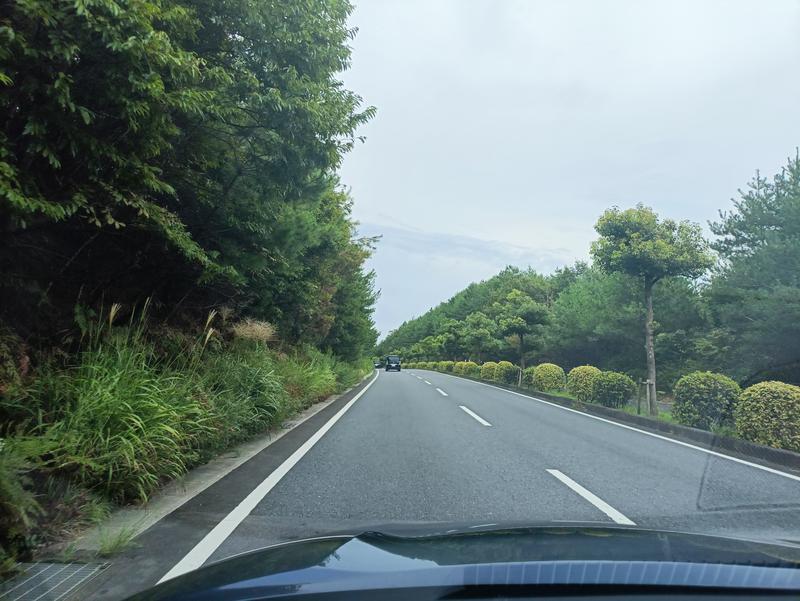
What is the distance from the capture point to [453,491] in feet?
18.6

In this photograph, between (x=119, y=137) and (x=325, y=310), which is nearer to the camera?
(x=119, y=137)

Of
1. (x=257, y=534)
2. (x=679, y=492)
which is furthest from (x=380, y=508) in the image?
(x=679, y=492)

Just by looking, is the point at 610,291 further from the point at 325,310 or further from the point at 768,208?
the point at 325,310

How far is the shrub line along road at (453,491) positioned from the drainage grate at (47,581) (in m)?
0.14

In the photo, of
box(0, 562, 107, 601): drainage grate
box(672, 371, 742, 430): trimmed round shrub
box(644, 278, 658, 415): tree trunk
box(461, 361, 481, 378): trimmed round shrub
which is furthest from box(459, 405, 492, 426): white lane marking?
box(461, 361, 481, 378): trimmed round shrub

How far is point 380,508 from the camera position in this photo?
505cm

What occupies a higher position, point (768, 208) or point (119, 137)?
point (768, 208)

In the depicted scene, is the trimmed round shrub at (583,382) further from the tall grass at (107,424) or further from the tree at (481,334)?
the tree at (481,334)

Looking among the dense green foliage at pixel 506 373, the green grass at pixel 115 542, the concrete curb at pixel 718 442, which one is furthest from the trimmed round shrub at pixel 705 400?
the dense green foliage at pixel 506 373

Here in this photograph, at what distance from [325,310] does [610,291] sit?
Result: 16470 mm

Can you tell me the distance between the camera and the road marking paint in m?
4.69

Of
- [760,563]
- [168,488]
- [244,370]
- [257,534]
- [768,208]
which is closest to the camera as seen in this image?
[760,563]

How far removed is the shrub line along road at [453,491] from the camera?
4223mm

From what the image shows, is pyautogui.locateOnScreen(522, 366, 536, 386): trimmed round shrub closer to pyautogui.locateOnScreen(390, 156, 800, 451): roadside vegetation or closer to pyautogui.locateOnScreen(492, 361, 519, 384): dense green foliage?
pyautogui.locateOnScreen(390, 156, 800, 451): roadside vegetation
